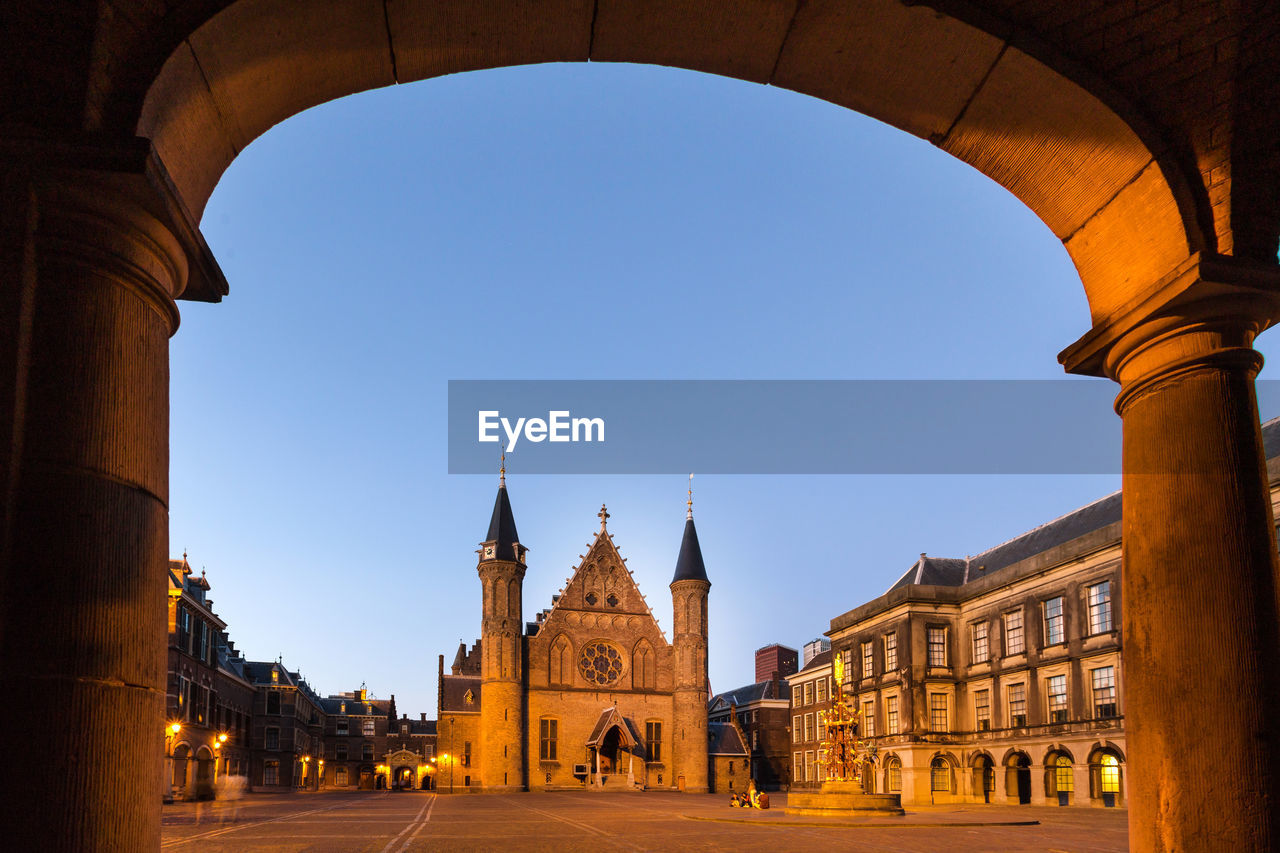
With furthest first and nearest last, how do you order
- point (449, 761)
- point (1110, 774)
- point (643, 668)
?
point (643, 668) < point (449, 761) < point (1110, 774)

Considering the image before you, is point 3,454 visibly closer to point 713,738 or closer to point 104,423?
point 104,423

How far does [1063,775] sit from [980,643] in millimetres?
6881

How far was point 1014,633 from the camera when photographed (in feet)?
127

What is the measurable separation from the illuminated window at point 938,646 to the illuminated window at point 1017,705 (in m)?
4.26

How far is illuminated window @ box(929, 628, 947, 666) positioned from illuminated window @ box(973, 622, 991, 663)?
4.72 ft

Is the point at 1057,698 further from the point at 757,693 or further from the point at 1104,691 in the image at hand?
the point at 757,693

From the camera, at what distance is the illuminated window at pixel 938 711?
41.2m

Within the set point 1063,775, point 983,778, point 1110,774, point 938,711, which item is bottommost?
point 983,778

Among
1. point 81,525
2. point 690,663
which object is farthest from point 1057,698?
point 81,525

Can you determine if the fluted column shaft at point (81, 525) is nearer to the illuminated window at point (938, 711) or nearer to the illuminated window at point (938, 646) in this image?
the illuminated window at point (938, 711)

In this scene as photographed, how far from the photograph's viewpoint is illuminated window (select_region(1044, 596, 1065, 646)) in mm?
35906

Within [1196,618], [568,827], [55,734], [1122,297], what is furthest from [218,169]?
[568,827]

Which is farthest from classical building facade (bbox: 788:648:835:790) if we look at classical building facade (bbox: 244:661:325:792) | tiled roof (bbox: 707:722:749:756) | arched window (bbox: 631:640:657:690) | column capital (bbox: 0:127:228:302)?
column capital (bbox: 0:127:228:302)

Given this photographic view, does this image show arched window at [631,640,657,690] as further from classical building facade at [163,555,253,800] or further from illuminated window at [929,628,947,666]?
classical building facade at [163,555,253,800]
